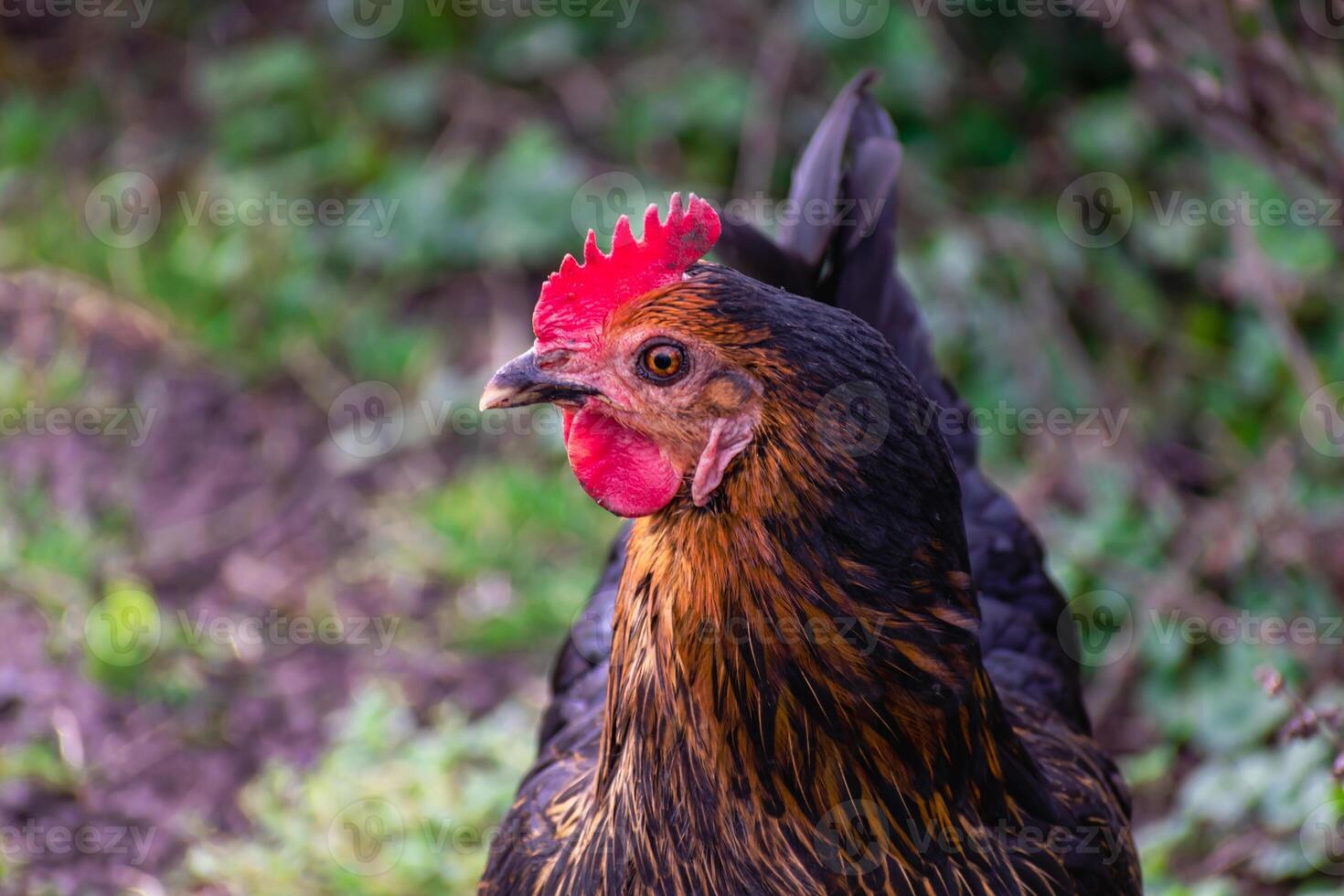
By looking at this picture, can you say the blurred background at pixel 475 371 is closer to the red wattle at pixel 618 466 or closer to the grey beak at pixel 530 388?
the red wattle at pixel 618 466

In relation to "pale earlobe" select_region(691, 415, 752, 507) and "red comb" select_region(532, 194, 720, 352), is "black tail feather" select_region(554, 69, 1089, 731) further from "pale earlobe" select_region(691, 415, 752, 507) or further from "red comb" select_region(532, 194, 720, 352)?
"pale earlobe" select_region(691, 415, 752, 507)

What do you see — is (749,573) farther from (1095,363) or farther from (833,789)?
(1095,363)

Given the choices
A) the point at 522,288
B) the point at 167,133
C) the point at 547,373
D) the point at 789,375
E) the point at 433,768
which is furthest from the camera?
the point at 167,133

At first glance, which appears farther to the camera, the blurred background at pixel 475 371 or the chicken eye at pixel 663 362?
the blurred background at pixel 475 371

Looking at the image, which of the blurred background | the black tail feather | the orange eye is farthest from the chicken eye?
the blurred background

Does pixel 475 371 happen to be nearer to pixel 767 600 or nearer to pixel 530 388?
pixel 530 388

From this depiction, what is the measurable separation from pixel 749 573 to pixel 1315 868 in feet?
6.69

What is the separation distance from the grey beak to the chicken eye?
0.09 meters

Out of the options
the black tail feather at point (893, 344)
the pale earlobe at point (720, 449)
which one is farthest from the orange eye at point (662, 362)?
the black tail feather at point (893, 344)

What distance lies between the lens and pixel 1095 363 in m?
5.21

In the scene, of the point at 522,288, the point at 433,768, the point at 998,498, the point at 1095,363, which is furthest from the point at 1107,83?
the point at 433,768

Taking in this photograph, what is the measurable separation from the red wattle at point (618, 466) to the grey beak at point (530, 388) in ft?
0.13

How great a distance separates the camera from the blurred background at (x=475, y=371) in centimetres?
380

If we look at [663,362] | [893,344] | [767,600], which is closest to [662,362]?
[663,362]
